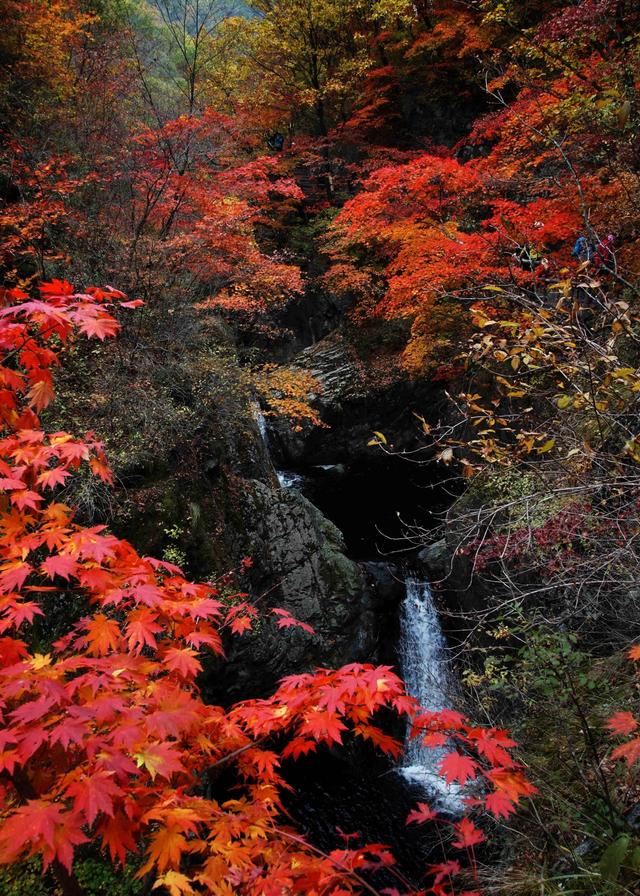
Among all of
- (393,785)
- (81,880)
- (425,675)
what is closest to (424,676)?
(425,675)

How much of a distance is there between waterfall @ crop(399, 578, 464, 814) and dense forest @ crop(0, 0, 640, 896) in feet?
0.23

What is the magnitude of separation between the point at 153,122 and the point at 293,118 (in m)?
8.95

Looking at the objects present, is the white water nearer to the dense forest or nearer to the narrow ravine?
the dense forest

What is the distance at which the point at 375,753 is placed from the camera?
840 cm

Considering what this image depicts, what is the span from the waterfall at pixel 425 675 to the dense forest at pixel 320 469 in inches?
2.7

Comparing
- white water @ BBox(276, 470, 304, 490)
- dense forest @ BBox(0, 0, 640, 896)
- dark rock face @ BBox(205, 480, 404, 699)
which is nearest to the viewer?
dense forest @ BBox(0, 0, 640, 896)

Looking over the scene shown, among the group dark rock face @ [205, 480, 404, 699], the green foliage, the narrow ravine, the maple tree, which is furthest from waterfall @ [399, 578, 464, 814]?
the maple tree

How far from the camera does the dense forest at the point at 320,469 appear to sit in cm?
248

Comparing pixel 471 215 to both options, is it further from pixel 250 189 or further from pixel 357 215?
pixel 250 189

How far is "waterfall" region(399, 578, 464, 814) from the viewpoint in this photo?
7921mm

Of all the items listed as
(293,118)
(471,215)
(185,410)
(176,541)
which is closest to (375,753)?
(176,541)

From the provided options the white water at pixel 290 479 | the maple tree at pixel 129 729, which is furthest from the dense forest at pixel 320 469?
the white water at pixel 290 479

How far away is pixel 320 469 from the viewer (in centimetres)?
1828

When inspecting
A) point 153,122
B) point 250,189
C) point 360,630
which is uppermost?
point 153,122
